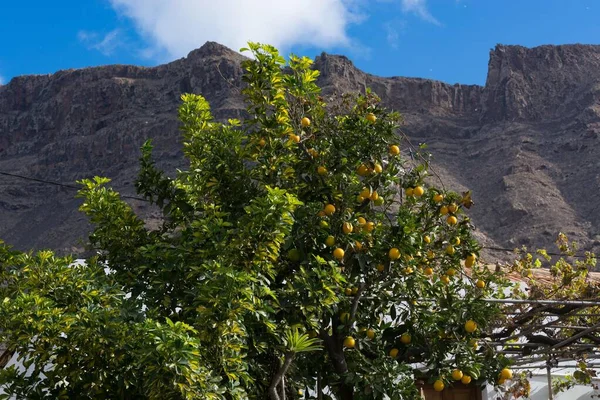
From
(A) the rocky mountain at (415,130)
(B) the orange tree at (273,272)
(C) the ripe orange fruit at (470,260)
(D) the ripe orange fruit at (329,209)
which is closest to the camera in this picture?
(B) the orange tree at (273,272)

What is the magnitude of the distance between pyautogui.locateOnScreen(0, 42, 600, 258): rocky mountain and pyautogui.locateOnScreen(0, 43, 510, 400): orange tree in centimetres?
3408

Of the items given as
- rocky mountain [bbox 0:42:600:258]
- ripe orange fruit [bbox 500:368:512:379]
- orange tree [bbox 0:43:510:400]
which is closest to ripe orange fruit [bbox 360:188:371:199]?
orange tree [bbox 0:43:510:400]

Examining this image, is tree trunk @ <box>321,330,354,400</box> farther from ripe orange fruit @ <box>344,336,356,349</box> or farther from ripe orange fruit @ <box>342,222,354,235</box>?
ripe orange fruit @ <box>342,222,354,235</box>

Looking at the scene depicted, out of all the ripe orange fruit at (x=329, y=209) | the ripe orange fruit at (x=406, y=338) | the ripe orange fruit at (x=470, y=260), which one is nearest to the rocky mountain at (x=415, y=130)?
the ripe orange fruit at (x=470, y=260)

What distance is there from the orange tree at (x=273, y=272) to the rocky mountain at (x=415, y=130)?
112 feet

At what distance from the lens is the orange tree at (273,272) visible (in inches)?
160

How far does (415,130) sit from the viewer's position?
60.9 metres

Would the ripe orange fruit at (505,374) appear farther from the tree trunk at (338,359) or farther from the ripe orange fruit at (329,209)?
the ripe orange fruit at (329,209)

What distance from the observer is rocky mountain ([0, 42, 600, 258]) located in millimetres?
45375

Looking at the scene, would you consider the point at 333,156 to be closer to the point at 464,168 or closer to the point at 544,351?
the point at 544,351

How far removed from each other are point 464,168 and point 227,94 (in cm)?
1863

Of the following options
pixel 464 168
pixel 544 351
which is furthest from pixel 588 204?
pixel 544 351

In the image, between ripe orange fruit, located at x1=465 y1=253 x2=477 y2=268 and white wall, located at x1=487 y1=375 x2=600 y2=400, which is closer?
ripe orange fruit, located at x1=465 y1=253 x2=477 y2=268

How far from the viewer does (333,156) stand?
16.9 ft
